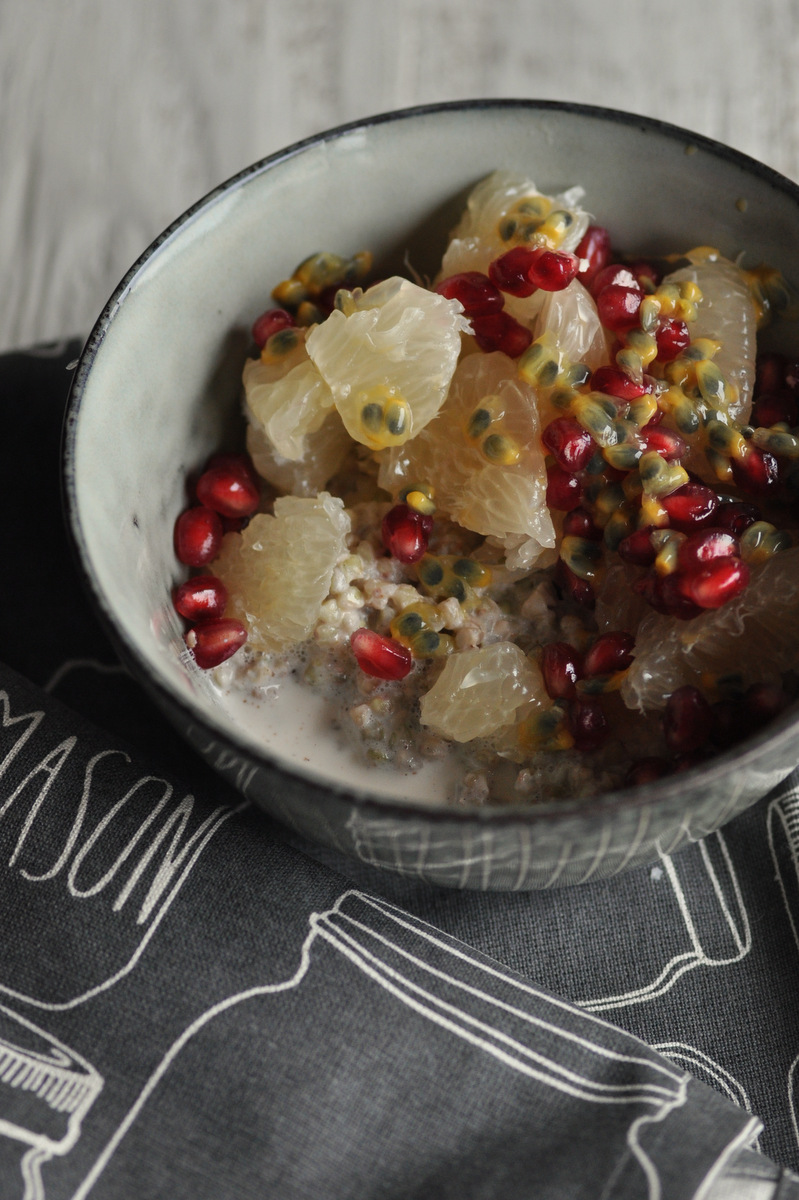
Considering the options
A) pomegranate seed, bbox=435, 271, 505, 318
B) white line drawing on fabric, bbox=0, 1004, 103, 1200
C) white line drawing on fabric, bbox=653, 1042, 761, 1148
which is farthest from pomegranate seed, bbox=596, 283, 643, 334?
white line drawing on fabric, bbox=0, 1004, 103, 1200

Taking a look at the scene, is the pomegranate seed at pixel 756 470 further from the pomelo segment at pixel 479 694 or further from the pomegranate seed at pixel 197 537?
the pomegranate seed at pixel 197 537

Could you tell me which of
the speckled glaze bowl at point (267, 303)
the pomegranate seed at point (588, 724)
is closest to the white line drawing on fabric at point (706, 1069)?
the speckled glaze bowl at point (267, 303)

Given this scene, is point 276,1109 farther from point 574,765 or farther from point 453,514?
point 453,514

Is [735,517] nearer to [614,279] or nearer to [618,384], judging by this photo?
[618,384]

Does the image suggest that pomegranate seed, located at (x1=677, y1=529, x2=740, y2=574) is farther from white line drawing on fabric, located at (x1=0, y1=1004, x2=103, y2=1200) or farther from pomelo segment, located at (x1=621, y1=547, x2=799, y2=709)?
white line drawing on fabric, located at (x1=0, y1=1004, x2=103, y2=1200)

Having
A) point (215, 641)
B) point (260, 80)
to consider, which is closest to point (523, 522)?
point (215, 641)

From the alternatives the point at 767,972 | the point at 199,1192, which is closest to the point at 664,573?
the point at 767,972
